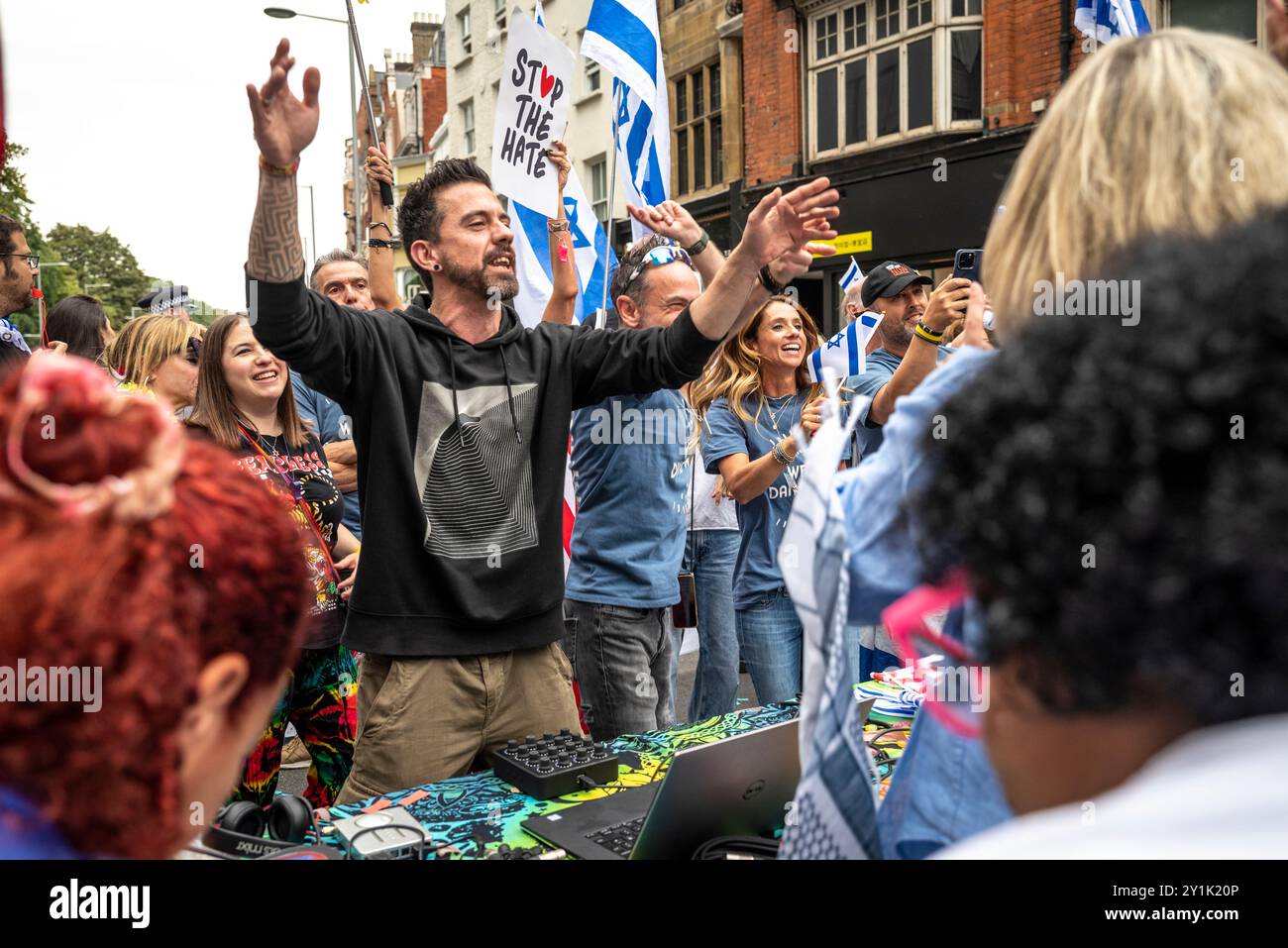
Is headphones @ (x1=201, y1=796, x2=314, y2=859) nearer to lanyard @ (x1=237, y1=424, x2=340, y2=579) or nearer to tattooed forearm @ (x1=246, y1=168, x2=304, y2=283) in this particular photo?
tattooed forearm @ (x1=246, y1=168, x2=304, y2=283)

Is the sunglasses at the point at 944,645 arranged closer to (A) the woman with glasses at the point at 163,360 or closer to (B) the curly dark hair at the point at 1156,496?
(B) the curly dark hair at the point at 1156,496

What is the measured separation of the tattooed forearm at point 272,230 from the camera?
2.16m

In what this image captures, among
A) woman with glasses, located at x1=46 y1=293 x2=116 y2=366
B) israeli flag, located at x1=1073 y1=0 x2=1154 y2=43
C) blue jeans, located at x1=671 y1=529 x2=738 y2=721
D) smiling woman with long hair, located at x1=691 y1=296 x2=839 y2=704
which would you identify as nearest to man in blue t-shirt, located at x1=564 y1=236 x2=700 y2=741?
smiling woman with long hair, located at x1=691 y1=296 x2=839 y2=704

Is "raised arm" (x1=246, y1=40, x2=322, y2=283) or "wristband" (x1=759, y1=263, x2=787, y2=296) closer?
"raised arm" (x1=246, y1=40, x2=322, y2=283)

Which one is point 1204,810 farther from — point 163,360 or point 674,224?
point 163,360

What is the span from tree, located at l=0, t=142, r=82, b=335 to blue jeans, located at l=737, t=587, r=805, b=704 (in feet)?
30.4

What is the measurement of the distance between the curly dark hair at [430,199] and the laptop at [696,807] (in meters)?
1.75

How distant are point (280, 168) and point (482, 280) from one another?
2.41ft

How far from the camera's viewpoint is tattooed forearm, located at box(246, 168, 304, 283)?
2156mm

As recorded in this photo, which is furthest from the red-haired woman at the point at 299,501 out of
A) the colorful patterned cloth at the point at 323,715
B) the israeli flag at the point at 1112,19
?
the israeli flag at the point at 1112,19

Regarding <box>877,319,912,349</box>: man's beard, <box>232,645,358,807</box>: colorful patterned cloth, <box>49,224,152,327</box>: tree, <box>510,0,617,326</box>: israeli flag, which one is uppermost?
<box>49,224,152,327</box>: tree

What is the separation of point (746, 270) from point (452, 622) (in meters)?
1.17

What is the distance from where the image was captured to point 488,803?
1898 mm
